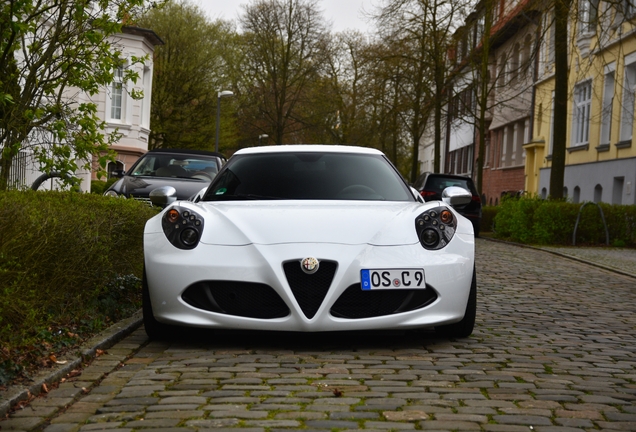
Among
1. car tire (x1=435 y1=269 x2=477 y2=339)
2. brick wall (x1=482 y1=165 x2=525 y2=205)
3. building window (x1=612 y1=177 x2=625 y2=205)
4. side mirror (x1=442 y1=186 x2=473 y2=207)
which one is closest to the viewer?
car tire (x1=435 y1=269 x2=477 y2=339)

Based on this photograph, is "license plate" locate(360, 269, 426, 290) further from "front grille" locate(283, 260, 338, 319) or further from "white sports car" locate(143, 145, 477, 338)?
"front grille" locate(283, 260, 338, 319)

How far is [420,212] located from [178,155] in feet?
37.6

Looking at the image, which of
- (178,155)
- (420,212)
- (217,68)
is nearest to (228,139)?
(217,68)

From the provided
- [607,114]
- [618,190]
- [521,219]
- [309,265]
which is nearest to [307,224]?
[309,265]

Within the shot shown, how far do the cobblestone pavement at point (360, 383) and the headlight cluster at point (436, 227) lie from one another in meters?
0.72

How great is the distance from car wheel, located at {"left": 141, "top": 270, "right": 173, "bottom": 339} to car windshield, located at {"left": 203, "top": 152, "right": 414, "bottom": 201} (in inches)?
45.5

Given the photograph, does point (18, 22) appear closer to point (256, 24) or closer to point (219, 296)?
point (219, 296)

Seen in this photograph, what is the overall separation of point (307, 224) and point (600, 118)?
26.5 m

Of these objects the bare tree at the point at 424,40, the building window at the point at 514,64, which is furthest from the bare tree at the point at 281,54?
the bare tree at the point at 424,40

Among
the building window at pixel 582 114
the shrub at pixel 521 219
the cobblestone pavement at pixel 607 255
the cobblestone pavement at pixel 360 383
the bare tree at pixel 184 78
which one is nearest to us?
the cobblestone pavement at pixel 360 383

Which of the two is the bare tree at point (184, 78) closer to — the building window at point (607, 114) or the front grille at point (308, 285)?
the building window at point (607, 114)

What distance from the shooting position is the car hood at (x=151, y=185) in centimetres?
1551

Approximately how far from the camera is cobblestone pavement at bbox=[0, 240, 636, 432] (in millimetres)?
4457

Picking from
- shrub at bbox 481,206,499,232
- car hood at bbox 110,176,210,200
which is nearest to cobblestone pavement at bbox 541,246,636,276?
car hood at bbox 110,176,210,200
